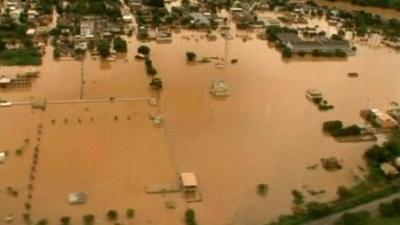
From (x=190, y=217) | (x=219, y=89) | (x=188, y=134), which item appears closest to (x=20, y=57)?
(x=219, y=89)

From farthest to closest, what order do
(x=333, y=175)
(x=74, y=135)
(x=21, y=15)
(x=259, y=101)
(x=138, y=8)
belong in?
(x=138, y=8)
(x=21, y=15)
(x=259, y=101)
(x=74, y=135)
(x=333, y=175)

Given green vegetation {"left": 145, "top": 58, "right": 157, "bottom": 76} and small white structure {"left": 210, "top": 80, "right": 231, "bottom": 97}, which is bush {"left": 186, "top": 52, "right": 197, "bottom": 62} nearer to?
green vegetation {"left": 145, "top": 58, "right": 157, "bottom": 76}

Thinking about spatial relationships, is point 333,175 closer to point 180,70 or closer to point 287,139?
point 287,139

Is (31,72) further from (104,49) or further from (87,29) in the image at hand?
(87,29)

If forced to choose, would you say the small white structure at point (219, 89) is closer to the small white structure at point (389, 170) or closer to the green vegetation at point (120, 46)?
the green vegetation at point (120, 46)

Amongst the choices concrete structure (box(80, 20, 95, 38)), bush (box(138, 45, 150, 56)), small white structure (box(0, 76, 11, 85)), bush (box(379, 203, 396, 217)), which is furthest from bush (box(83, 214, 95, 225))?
concrete structure (box(80, 20, 95, 38))

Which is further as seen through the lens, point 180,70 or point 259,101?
point 180,70

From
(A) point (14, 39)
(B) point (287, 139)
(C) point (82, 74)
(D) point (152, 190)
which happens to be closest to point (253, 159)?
(B) point (287, 139)

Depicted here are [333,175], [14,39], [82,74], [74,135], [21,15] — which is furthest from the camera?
[21,15]
